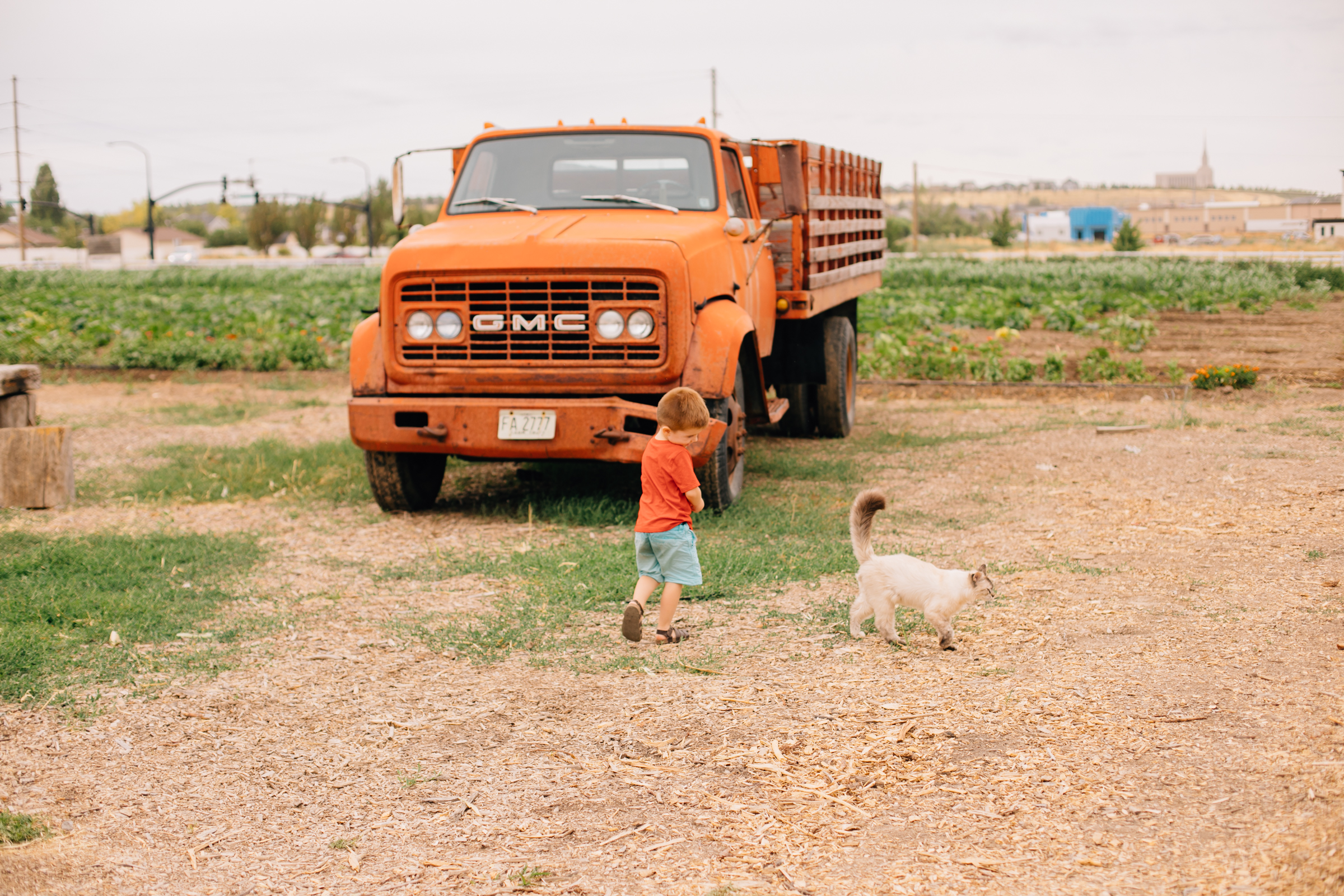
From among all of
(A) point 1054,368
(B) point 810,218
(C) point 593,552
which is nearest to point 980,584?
(C) point 593,552

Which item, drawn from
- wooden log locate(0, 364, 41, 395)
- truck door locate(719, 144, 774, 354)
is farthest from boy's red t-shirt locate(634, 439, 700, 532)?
wooden log locate(0, 364, 41, 395)

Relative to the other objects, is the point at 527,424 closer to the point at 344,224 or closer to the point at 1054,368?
the point at 1054,368

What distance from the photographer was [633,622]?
481 centimetres

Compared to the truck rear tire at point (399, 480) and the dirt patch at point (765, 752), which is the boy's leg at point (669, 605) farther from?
the truck rear tire at point (399, 480)

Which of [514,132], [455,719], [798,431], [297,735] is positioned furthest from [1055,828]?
[798,431]

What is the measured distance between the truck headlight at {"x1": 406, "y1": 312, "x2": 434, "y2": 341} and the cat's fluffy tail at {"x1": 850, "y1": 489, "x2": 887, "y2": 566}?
3307 millimetres

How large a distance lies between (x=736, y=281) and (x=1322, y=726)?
457 cm

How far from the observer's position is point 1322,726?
12.1 ft

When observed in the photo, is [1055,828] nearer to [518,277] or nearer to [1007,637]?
[1007,637]

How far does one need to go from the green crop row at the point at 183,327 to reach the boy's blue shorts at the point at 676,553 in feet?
34.8

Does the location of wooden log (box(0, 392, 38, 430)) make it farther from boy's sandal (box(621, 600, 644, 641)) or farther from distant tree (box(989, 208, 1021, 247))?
distant tree (box(989, 208, 1021, 247))

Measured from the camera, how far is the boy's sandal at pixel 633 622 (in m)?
4.81

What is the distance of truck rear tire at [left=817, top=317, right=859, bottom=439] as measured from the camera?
1050 centimetres

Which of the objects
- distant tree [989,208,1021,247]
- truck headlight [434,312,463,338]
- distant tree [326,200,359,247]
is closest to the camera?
truck headlight [434,312,463,338]
